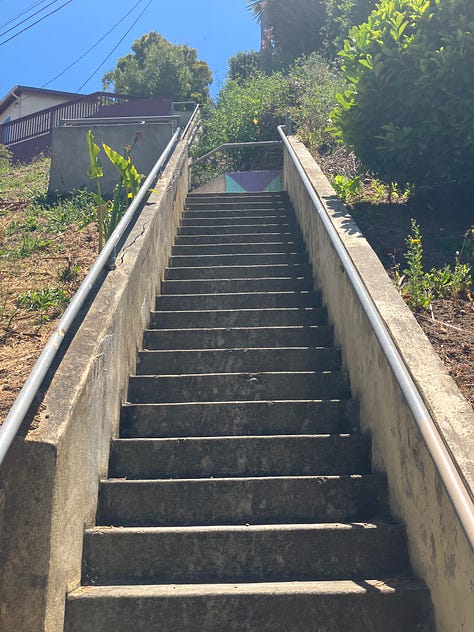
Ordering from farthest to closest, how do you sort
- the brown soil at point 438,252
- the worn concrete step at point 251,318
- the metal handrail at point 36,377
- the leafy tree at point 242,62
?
1. the leafy tree at point 242,62
2. the worn concrete step at point 251,318
3. the brown soil at point 438,252
4. the metal handrail at point 36,377

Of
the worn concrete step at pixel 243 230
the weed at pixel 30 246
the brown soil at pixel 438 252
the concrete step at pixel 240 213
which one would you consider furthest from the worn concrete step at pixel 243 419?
the concrete step at pixel 240 213

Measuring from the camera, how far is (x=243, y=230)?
7.93m

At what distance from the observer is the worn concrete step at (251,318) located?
5.62 metres

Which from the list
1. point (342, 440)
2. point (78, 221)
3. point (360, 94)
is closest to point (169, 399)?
point (342, 440)

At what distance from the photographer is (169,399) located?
463 cm

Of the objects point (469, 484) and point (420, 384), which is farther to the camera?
point (420, 384)

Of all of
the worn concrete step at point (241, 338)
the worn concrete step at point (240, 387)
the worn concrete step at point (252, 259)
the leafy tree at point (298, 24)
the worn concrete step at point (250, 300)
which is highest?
the leafy tree at point (298, 24)

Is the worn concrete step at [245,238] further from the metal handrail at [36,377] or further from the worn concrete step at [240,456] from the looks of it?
the worn concrete step at [240,456]

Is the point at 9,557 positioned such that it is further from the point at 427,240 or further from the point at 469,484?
the point at 427,240

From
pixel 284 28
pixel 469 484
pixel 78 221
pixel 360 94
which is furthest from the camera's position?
pixel 284 28

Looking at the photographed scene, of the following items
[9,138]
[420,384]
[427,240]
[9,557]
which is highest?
[9,138]

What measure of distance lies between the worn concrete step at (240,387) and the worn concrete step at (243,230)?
3.34 meters

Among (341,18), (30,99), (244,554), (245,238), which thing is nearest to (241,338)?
(244,554)

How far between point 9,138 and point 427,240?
16.8m
